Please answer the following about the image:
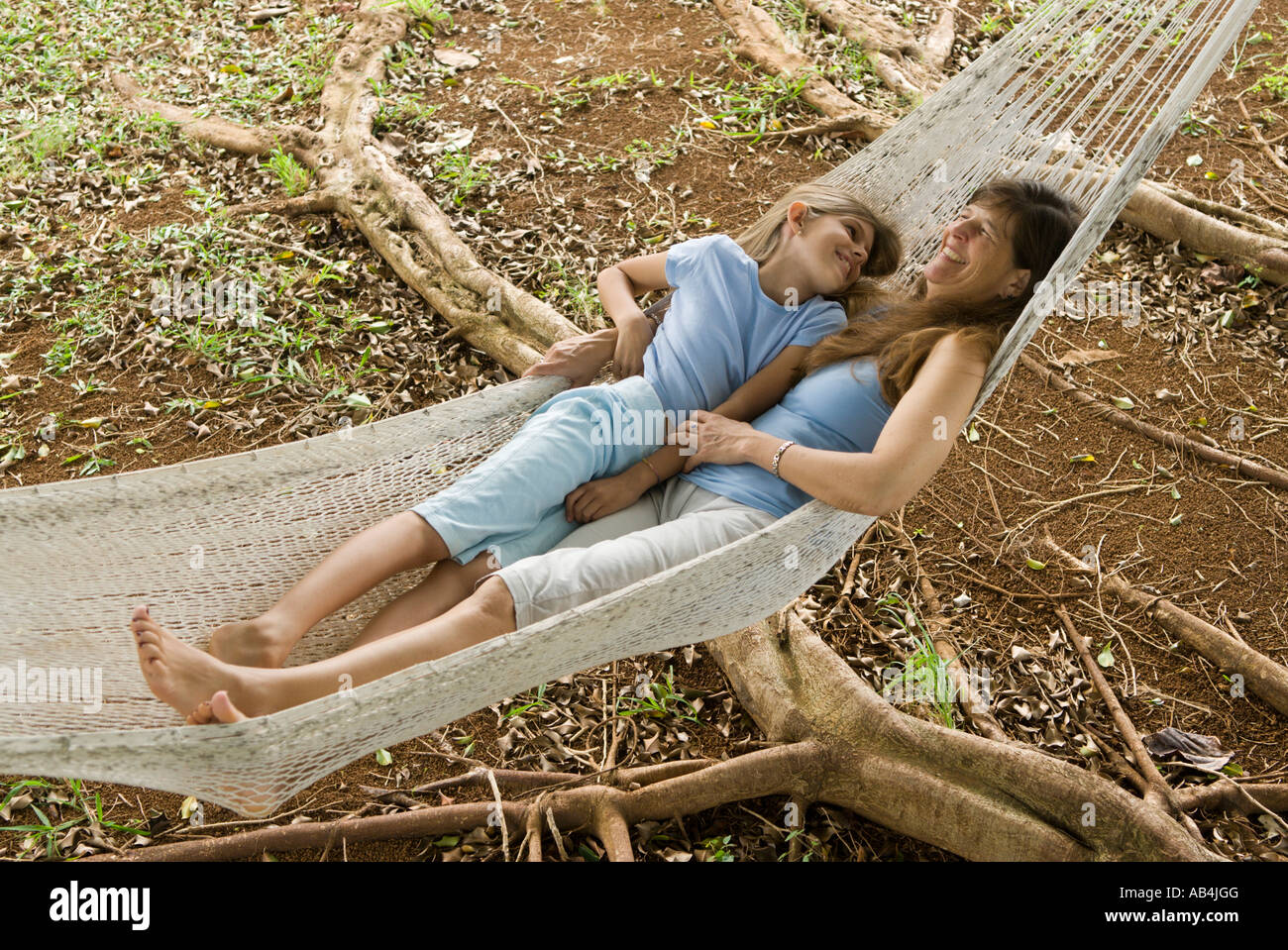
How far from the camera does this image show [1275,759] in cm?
230

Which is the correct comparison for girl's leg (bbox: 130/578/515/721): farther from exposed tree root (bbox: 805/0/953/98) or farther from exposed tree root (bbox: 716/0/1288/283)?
exposed tree root (bbox: 805/0/953/98)

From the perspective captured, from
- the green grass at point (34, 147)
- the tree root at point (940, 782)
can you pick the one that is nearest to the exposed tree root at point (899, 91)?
the tree root at point (940, 782)

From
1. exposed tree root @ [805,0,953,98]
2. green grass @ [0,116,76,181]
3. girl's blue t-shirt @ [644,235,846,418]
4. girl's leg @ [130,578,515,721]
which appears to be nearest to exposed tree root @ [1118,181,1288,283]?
exposed tree root @ [805,0,953,98]

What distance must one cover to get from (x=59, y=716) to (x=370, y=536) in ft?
1.82

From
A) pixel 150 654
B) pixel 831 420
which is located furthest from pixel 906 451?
pixel 150 654

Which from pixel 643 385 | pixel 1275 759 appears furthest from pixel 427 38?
→ pixel 1275 759

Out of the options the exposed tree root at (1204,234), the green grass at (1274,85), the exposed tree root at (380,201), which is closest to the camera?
the exposed tree root at (380,201)

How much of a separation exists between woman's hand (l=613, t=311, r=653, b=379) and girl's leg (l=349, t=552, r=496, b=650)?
601mm

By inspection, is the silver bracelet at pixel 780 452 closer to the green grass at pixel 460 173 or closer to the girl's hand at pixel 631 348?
the girl's hand at pixel 631 348

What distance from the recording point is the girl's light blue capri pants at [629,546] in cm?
180

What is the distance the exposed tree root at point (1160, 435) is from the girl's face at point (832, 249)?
115 centimetres

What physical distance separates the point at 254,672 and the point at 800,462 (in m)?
0.99

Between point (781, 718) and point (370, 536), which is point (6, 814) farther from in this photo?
point (781, 718)

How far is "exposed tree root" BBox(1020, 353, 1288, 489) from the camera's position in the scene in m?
2.86
